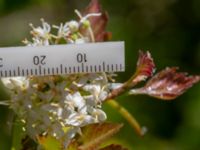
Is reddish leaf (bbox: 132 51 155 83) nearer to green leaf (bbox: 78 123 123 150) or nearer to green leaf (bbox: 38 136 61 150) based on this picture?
green leaf (bbox: 78 123 123 150)

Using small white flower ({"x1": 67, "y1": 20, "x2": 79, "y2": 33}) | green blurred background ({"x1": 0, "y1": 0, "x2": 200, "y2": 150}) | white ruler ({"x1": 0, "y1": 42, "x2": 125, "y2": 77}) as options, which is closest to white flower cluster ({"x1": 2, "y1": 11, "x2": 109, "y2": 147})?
white ruler ({"x1": 0, "y1": 42, "x2": 125, "y2": 77})

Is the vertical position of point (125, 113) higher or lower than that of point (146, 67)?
lower

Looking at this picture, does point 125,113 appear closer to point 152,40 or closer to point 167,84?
point 167,84

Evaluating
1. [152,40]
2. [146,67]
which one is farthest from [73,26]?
[152,40]

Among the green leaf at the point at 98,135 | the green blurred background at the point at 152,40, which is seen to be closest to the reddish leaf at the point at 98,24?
the green leaf at the point at 98,135

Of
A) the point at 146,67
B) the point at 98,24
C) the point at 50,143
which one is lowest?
the point at 50,143

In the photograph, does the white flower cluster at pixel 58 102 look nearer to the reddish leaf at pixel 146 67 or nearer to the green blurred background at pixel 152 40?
the reddish leaf at pixel 146 67
